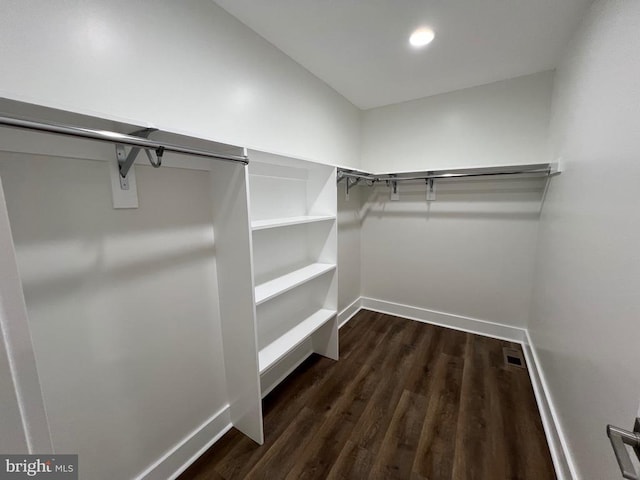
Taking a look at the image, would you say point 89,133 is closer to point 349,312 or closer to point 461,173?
point 461,173

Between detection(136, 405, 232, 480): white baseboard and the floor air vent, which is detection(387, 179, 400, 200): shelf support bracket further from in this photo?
detection(136, 405, 232, 480): white baseboard

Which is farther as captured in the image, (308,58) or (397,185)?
(397,185)

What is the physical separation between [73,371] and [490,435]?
2.16m

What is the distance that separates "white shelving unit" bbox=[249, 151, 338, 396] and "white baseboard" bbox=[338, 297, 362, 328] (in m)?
0.58

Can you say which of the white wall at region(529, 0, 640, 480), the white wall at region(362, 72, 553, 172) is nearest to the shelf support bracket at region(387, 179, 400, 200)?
the white wall at region(362, 72, 553, 172)

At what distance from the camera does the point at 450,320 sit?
2.78 m

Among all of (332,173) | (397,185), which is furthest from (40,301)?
(397,185)

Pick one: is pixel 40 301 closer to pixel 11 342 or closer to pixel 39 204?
pixel 39 204

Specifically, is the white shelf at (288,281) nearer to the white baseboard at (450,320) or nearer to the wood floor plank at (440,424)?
the wood floor plank at (440,424)

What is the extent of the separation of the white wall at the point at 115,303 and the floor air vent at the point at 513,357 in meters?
2.37

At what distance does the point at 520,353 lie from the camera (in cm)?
233

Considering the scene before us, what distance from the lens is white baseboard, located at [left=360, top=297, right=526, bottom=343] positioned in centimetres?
252

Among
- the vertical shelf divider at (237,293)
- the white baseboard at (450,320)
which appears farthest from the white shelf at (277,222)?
the white baseboard at (450,320)

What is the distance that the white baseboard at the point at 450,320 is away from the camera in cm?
252
